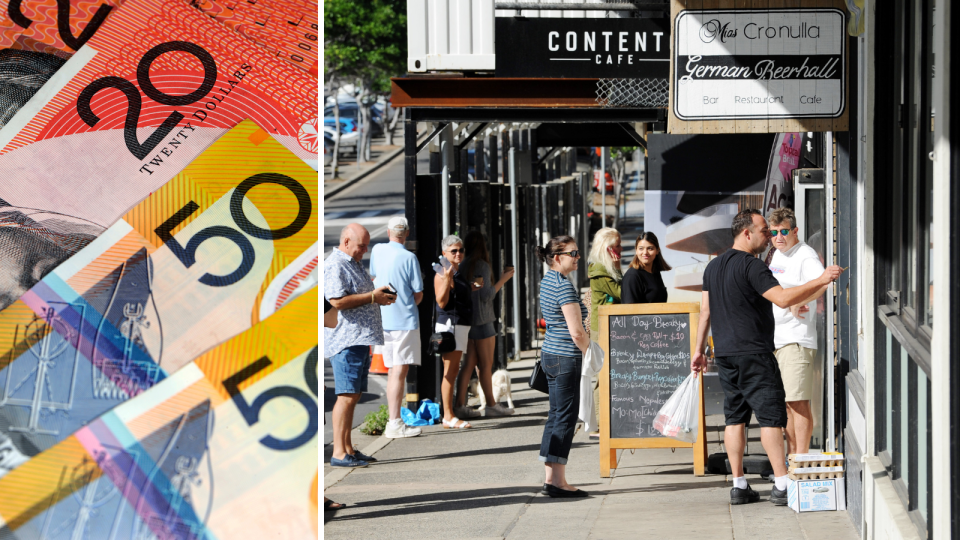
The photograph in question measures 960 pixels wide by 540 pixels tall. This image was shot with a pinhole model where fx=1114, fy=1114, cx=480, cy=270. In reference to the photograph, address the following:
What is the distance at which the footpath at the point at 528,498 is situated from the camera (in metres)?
6.17

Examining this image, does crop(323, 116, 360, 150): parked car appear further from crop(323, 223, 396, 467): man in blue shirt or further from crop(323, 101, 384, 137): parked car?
crop(323, 223, 396, 467): man in blue shirt

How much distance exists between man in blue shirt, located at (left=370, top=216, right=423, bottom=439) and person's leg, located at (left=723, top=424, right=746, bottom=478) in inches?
125

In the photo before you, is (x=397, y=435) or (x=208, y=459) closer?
(x=208, y=459)

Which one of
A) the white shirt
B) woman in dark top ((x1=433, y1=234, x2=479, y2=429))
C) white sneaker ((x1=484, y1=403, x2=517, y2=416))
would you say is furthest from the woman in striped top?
white sneaker ((x1=484, y1=403, x2=517, y2=416))

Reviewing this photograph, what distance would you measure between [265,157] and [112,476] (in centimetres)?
130

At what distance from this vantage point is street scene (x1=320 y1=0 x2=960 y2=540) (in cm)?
481

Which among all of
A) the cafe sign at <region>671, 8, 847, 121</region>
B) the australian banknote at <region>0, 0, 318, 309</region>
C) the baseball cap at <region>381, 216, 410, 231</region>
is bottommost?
the baseball cap at <region>381, 216, 410, 231</region>

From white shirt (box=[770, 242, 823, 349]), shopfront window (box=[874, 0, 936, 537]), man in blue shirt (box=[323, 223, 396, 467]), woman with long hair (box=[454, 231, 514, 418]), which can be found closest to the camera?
shopfront window (box=[874, 0, 936, 537])

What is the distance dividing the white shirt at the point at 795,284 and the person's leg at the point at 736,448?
2.32 feet

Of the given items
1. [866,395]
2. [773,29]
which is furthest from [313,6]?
[866,395]

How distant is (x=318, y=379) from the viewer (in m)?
4.12

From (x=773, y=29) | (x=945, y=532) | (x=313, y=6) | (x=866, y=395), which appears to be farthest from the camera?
(x=773, y=29)

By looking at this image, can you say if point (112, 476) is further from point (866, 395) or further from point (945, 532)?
point (866, 395)

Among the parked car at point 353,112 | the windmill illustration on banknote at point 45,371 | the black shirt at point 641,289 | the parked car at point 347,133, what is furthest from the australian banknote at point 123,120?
the parked car at point 353,112
